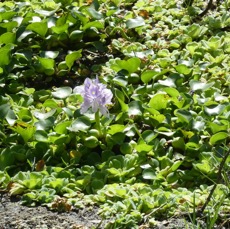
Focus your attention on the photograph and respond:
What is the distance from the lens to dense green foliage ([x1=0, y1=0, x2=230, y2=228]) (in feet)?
10.2

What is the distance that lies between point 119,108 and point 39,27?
2.69 ft

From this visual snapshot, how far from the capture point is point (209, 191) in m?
3.14

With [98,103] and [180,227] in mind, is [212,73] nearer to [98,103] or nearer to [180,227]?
[98,103]

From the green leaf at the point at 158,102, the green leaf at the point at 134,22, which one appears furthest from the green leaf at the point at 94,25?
the green leaf at the point at 158,102

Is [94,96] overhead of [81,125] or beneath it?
overhead

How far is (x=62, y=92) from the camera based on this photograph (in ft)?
12.6

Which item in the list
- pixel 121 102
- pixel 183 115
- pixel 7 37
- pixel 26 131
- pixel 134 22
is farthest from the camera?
pixel 134 22

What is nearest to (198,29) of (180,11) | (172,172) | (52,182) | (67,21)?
(180,11)

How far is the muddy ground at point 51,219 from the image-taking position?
9.55ft

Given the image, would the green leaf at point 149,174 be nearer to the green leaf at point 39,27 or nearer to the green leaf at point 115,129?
the green leaf at point 115,129

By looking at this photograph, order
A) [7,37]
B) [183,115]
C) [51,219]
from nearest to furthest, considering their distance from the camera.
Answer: [51,219] → [183,115] → [7,37]

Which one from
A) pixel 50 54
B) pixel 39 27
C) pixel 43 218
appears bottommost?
pixel 43 218

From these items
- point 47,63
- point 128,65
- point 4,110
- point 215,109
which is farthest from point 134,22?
point 4,110

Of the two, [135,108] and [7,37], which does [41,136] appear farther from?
[7,37]
